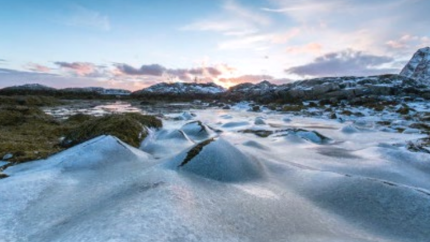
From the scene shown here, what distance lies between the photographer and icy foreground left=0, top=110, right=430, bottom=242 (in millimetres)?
3262

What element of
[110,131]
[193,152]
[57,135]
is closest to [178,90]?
[57,135]

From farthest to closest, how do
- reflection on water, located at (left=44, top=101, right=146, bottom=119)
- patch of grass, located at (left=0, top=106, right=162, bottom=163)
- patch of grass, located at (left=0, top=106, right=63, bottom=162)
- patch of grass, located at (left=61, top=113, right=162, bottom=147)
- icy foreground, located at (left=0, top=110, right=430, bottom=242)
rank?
reflection on water, located at (left=44, top=101, right=146, bottom=119)
patch of grass, located at (left=61, top=113, right=162, bottom=147)
patch of grass, located at (left=0, top=106, right=162, bottom=163)
patch of grass, located at (left=0, top=106, right=63, bottom=162)
icy foreground, located at (left=0, top=110, right=430, bottom=242)

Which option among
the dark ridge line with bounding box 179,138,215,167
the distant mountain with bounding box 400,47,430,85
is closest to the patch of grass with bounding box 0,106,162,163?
the dark ridge line with bounding box 179,138,215,167

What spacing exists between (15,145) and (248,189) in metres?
7.06

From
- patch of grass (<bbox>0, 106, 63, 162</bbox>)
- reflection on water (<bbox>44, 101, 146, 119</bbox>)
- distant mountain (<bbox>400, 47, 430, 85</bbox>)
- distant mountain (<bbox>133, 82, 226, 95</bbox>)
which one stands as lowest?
reflection on water (<bbox>44, 101, 146, 119</bbox>)

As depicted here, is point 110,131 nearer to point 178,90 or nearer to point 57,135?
point 57,135

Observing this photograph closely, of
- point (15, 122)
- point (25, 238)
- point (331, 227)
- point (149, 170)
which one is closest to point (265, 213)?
point (331, 227)

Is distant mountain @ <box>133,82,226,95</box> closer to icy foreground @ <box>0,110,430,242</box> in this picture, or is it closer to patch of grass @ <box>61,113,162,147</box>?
patch of grass @ <box>61,113,162,147</box>

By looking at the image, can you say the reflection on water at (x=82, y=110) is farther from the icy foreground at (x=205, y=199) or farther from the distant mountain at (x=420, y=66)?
the distant mountain at (x=420, y=66)

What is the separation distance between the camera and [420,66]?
107125 millimetres

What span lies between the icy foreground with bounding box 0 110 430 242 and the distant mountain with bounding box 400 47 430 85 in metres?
117

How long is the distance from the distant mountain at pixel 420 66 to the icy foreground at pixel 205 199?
116874 millimetres

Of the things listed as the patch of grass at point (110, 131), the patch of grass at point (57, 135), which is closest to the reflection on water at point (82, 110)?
the patch of grass at point (57, 135)

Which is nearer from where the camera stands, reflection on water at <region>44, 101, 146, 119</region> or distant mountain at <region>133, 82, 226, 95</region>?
reflection on water at <region>44, 101, 146, 119</region>
